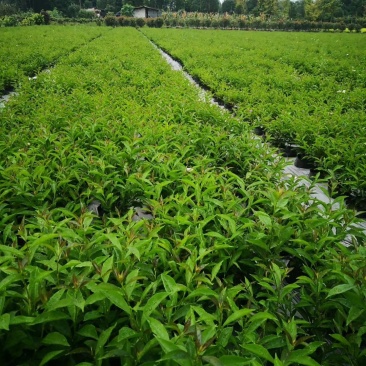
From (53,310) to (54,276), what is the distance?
243 millimetres

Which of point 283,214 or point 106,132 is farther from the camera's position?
point 106,132

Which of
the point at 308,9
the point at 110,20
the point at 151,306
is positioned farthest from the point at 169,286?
the point at 308,9

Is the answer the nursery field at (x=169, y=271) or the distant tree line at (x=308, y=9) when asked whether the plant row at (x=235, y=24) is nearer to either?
the distant tree line at (x=308, y=9)

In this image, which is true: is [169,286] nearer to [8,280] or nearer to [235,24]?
[8,280]

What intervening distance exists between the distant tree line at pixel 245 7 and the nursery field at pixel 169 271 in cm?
5906

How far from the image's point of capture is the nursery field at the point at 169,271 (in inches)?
49.9

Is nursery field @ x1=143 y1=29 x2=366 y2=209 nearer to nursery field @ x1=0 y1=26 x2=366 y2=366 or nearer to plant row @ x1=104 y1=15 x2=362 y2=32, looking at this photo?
nursery field @ x1=0 y1=26 x2=366 y2=366

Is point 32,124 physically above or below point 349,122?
above

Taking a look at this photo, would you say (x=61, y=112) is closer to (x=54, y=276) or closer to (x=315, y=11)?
(x=54, y=276)

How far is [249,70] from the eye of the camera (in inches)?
398

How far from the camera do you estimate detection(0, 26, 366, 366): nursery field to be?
127 centimetres

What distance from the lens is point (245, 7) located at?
82.6 metres

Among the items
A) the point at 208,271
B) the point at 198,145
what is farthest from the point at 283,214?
the point at 198,145

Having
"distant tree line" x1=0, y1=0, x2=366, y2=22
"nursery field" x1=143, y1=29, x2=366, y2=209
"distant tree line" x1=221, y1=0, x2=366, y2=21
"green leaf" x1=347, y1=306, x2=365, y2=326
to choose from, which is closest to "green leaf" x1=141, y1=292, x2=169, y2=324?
"green leaf" x1=347, y1=306, x2=365, y2=326
